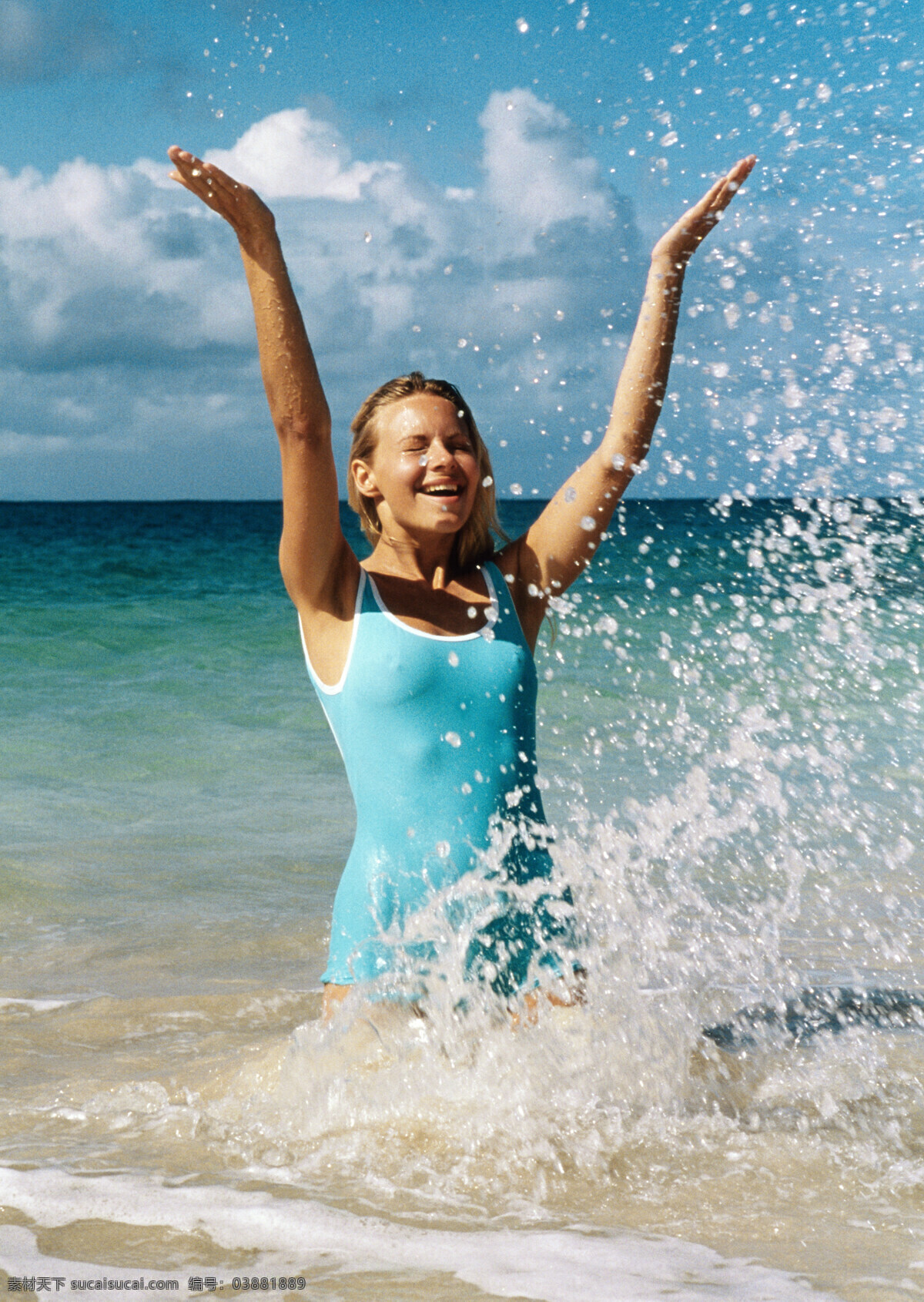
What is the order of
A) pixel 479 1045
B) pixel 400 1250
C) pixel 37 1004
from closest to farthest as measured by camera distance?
pixel 400 1250
pixel 479 1045
pixel 37 1004

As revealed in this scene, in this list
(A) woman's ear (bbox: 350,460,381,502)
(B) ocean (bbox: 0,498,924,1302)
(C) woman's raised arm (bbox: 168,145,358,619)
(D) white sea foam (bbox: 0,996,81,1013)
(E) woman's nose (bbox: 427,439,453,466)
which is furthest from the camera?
(D) white sea foam (bbox: 0,996,81,1013)

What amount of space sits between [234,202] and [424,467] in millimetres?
754

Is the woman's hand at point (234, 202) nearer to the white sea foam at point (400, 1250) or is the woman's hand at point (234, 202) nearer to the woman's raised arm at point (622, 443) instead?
the woman's raised arm at point (622, 443)

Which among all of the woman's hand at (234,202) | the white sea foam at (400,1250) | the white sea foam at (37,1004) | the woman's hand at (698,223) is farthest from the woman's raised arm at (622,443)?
the white sea foam at (37,1004)

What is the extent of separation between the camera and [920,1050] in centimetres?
336

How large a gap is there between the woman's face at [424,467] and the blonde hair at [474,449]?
22mm

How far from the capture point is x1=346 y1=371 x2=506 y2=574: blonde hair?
3.14 meters

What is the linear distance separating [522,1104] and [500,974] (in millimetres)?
287

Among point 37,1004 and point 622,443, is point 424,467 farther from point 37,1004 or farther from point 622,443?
point 37,1004

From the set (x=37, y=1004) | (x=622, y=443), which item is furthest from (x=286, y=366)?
(x=37, y=1004)

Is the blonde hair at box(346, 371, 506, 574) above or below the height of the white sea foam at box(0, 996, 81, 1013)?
above

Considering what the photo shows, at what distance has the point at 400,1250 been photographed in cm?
219

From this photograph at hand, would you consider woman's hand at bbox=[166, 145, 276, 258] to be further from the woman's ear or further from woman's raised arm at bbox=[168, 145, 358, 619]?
the woman's ear

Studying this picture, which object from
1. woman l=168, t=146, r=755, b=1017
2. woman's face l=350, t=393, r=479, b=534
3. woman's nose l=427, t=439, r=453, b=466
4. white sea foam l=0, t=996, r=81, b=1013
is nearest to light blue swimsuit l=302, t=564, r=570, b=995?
woman l=168, t=146, r=755, b=1017
